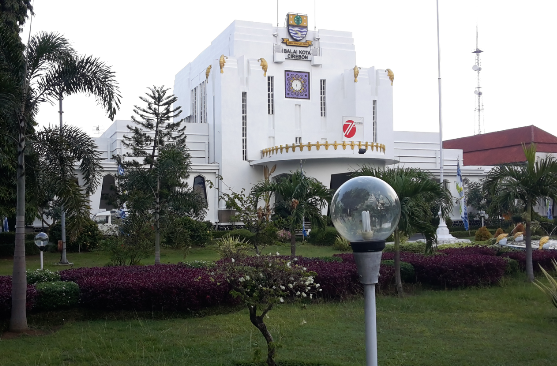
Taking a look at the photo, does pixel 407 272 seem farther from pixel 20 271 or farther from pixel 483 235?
pixel 483 235

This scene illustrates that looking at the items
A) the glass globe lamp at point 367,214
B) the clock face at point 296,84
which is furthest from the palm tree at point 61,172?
the clock face at point 296,84

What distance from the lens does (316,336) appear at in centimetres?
773

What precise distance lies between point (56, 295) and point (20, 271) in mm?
813

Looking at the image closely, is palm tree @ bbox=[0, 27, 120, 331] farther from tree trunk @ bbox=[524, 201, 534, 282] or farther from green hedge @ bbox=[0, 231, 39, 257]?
green hedge @ bbox=[0, 231, 39, 257]

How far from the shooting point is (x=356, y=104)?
106 ft

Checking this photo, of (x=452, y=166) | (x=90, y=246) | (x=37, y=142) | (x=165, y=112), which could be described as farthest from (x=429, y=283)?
(x=452, y=166)

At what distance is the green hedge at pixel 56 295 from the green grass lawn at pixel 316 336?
19 centimetres

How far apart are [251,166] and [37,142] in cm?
2224

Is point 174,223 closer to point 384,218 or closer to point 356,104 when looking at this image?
point 384,218

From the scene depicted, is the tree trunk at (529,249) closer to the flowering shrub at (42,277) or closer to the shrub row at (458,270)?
the shrub row at (458,270)

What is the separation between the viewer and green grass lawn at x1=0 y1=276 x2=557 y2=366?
667 centimetres

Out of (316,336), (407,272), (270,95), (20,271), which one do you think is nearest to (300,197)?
(407,272)

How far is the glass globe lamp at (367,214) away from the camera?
12.5ft

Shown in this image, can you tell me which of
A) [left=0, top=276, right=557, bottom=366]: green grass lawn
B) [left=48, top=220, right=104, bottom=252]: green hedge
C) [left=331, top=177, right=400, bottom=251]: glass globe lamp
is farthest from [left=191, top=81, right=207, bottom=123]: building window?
[left=331, top=177, right=400, bottom=251]: glass globe lamp
